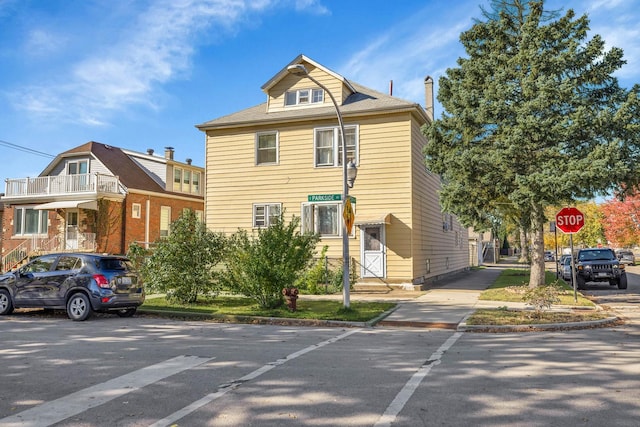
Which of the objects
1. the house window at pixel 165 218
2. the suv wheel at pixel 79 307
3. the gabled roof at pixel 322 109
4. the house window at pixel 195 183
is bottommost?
the suv wheel at pixel 79 307

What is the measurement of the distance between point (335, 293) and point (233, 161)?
8261 millimetres

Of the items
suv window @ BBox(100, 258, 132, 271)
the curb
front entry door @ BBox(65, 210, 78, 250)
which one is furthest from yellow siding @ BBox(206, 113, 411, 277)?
front entry door @ BBox(65, 210, 78, 250)

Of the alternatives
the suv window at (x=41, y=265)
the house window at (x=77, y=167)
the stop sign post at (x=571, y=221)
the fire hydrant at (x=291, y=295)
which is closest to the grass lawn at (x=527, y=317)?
the stop sign post at (x=571, y=221)

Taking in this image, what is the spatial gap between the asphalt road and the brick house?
19364mm

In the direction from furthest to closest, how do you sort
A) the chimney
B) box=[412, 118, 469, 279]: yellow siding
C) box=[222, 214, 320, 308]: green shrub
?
the chimney, box=[412, 118, 469, 279]: yellow siding, box=[222, 214, 320, 308]: green shrub

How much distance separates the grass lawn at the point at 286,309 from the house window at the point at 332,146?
24.0 feet

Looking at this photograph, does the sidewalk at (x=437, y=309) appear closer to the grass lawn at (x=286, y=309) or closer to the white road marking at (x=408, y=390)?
the grass lawn at (x=286, y=309)

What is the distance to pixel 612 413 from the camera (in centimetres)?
485

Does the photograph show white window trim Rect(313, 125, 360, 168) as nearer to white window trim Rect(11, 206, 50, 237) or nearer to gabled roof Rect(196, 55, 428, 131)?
gabled roof Rect(196, 55, 428, 131)

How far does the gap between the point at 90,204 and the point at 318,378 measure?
25328mm

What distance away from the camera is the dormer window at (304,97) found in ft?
72.8

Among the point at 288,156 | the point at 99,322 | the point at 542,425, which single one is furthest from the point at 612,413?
the point at 288,156

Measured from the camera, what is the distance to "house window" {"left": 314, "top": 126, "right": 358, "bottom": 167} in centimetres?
2081

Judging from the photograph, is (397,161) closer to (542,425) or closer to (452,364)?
(452,364)
